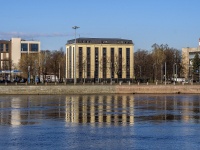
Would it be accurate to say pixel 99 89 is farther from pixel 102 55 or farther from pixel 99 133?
pixel 102 55

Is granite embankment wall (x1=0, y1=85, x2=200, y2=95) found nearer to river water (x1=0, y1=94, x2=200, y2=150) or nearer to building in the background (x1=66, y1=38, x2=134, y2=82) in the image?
river water (x1=0, y1=94, x2=200, y2=150)

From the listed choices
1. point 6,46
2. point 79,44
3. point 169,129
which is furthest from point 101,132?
point 6,46

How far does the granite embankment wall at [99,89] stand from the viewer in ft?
298

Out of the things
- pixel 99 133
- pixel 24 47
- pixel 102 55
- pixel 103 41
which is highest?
pixel 24 47

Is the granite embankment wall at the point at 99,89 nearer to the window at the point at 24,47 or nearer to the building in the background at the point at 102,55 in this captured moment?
the building in the background at the point at 102,55

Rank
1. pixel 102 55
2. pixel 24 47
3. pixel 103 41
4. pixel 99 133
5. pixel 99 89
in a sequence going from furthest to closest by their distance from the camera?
pixel 24 47 < pixel 103 41 < pixel 102 55 < pixel 99 89 < pixel 99 133

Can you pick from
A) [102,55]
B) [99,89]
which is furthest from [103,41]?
[99,89]

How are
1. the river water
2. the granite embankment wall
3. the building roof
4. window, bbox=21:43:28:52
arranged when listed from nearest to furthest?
the river water → the granite embankment wall → the building roof → window, bbox=21:43:28:52

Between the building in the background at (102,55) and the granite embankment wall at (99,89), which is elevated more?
the building in the background at (102,55)

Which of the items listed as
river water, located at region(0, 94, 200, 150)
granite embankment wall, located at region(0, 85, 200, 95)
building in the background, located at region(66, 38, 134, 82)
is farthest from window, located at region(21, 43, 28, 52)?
river water, located at region(0, 94, 200, 150)

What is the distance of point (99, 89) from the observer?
94.5 m

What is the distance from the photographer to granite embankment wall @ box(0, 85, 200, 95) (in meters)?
90.8

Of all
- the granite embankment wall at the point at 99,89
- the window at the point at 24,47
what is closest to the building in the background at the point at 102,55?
the window at the point at 24,47

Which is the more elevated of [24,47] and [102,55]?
[24,47]
